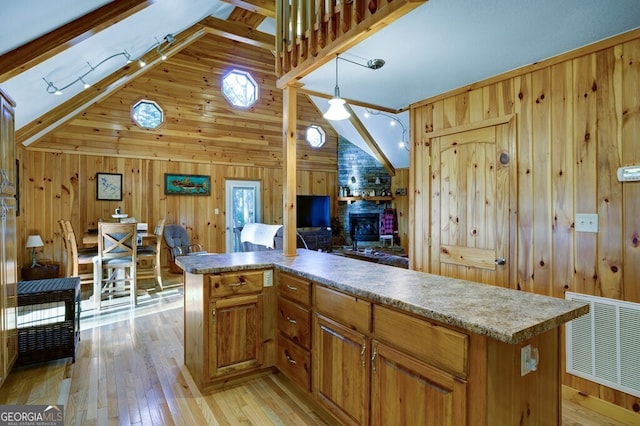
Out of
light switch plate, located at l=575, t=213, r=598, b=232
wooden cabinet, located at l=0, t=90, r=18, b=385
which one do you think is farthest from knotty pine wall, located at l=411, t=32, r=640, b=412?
wooden cabinet, located at l=0, t=90, r=18, b=385

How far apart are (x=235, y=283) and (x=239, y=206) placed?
5236 mm

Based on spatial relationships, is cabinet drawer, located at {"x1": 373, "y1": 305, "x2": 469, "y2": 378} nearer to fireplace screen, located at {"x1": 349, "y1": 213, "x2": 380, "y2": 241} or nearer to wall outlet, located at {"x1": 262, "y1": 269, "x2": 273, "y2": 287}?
wall outlet, located at {"x1": 262, "y1": 269, "x2": 273, "y2": 287}

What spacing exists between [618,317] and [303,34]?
2810 millimetres

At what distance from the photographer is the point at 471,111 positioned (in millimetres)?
2783

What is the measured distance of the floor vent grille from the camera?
194 centimetres

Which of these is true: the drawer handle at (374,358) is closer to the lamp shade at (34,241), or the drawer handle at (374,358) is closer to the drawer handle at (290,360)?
the drawer handle at (290,360)

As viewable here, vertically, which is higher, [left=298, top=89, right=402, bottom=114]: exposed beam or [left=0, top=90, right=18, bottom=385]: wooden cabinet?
[left=298, top=89, right=402, bottom=114]: exposed beam

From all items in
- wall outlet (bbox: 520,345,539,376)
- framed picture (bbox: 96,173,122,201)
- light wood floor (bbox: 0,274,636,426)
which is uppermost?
framed picture (bbox: 96,173,122,201)

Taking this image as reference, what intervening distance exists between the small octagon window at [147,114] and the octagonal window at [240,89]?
137cm

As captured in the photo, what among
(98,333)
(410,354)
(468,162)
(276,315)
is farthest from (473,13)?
(98,333)

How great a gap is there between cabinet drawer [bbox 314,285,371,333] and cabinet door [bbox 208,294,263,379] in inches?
24.3

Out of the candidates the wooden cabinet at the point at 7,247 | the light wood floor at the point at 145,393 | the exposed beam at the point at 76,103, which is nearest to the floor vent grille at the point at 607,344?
the light wood floor at the point at 145,393

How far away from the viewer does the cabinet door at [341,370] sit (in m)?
1.62

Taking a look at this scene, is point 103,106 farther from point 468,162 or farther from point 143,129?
point 468,162
